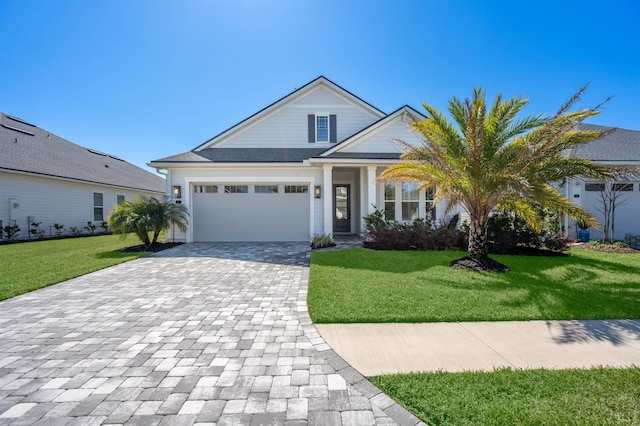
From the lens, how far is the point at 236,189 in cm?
1195

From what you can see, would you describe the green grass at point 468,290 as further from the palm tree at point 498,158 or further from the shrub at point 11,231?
the shrub at point 11,231

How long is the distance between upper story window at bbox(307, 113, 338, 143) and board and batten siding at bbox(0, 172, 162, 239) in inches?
559

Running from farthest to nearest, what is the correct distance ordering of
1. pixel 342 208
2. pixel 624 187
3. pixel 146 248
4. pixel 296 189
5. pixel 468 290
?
pixel 342 208, pixel 296 189, pixel 624 187, pixel 146 248, pixel 468 290

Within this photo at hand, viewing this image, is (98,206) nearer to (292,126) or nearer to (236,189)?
(236,189)

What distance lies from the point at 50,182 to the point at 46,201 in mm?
1063

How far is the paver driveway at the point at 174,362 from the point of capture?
2.13 metres

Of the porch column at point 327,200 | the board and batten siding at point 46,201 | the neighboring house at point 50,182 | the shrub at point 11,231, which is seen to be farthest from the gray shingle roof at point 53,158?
the porch column at point 327,200

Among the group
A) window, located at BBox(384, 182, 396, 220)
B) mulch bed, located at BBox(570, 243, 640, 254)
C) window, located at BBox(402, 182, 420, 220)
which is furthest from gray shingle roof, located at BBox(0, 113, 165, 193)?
mulch bed, located at BBox(570, 243, 640, 254)

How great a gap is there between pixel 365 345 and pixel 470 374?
1090 mm

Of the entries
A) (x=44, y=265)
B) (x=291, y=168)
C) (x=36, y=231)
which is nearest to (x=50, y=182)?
(x=36, y=231)

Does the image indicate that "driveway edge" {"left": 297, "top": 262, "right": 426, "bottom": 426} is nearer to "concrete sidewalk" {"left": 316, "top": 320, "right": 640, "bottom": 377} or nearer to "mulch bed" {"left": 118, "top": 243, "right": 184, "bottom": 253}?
"concrete sidewalk" {"left": 316, "top": 320, "right": 640, "bottom": 377}

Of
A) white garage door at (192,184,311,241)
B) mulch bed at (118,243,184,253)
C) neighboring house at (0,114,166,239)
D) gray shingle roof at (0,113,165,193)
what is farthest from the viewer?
gray shingle roof at (0,113,165,193)

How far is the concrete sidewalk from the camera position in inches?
109

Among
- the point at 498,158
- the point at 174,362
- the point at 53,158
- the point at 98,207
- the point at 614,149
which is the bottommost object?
the point at 174,362
